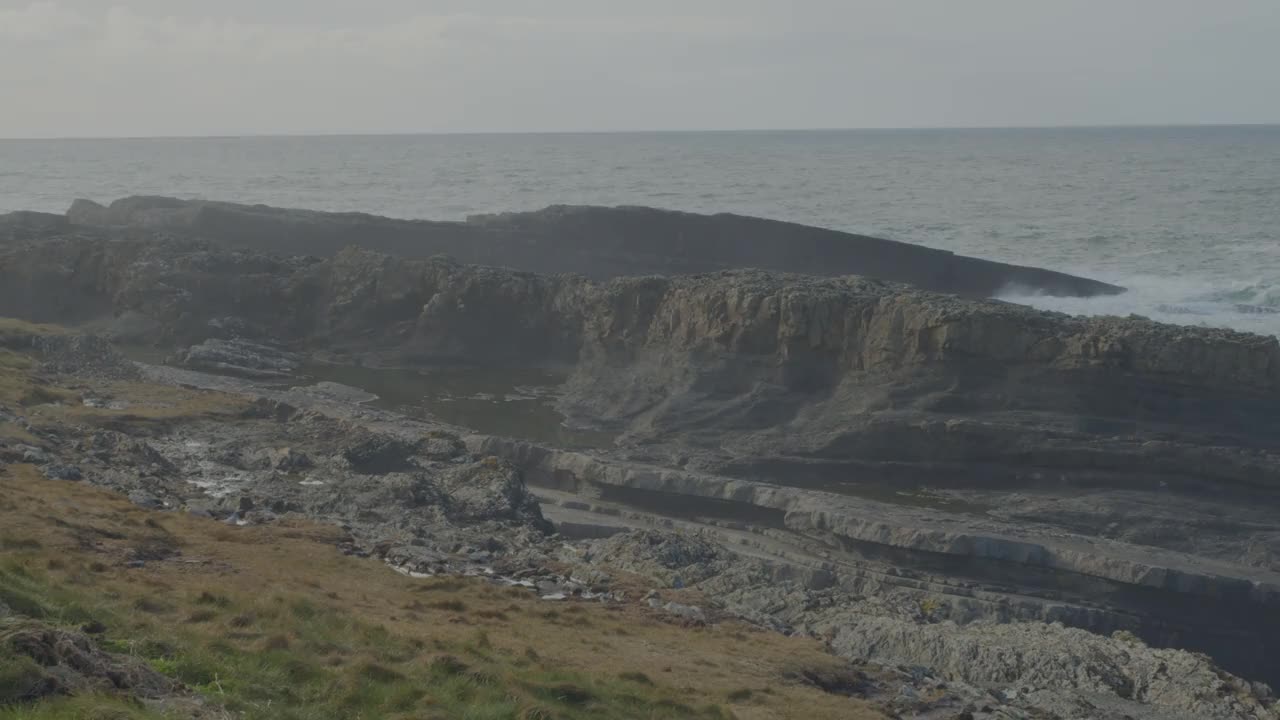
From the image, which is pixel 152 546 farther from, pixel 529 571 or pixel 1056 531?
pixel 1056 531

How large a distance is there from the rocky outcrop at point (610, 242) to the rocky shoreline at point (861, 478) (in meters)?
13.8

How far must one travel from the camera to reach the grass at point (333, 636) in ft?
38.8

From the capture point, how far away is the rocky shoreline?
21.0 meters

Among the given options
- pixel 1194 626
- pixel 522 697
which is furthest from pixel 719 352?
pixel 522 697

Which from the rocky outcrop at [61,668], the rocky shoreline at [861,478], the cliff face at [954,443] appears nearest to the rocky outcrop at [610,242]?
the rocky shoreline at [861,478]

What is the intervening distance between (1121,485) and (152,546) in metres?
21.0

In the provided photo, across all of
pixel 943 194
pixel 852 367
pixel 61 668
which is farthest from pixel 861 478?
pixel 943 194

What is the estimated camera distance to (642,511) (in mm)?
29688

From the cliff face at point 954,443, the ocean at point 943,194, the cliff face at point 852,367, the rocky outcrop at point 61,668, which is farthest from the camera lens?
the ocean at point 943,194

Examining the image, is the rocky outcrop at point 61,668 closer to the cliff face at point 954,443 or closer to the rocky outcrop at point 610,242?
the cliff face at point 954,443

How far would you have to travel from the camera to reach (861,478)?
103 feet

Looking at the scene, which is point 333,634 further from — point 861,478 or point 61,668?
point 861,478

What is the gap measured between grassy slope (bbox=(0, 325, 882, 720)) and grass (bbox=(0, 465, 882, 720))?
3 centimetres

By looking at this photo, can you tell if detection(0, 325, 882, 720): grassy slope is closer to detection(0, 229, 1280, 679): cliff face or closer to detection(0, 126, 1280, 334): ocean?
detection(0, 229, 1280, 679): cliff face
